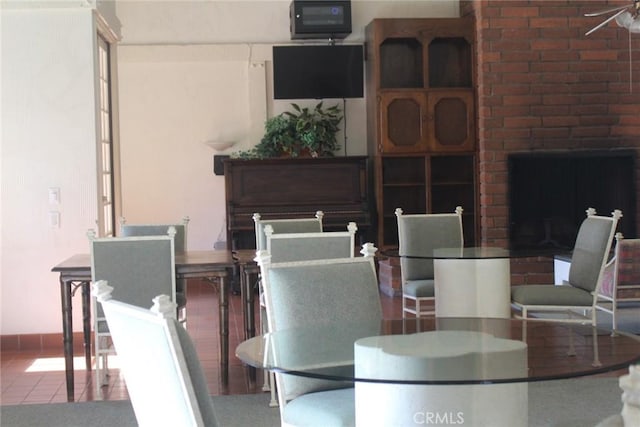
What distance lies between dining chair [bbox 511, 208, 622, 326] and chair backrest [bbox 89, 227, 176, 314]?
2110 mm

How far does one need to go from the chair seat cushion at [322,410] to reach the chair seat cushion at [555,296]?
2.42 meters

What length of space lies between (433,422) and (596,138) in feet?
20.2

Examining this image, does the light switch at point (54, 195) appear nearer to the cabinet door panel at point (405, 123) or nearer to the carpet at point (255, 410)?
the carpet at point (255, 410)

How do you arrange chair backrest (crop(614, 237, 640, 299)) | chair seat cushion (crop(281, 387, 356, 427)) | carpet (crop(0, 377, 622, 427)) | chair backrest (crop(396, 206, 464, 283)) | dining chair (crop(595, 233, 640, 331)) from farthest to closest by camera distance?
chair backrest (crop(396, 206, 464, 283)) < chair backrest (crop(614, 237, 640, 299)) < dining chair (crop(595, 233, 640, 331)) < carpet (crop(0, 377, 622, 427)) < chair seat cushion (crop(281, 387, 356, 427))

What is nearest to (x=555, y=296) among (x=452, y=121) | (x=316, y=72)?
(x=452, y=121)

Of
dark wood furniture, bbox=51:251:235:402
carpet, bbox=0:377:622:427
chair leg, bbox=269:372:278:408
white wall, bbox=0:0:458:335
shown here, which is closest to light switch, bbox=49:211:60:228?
dark wood furniture, bbox=51:251:235:402

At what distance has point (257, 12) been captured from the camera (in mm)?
9453

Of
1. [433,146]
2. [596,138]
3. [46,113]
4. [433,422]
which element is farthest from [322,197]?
[433,422]

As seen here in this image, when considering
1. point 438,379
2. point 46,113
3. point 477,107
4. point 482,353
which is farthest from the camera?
point 477,107

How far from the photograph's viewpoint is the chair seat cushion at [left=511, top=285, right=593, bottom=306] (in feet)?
16.9

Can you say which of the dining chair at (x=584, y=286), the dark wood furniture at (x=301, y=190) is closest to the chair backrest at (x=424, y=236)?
the dining chair at (x=584, y=286)

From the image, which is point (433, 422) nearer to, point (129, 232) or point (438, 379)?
point (438, 379)

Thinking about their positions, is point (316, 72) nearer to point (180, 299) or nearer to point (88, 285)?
point (180, 299)

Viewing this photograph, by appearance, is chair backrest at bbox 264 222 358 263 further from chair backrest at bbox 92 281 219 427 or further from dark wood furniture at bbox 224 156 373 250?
dark wood furniture at bbox 224 156 373 250
